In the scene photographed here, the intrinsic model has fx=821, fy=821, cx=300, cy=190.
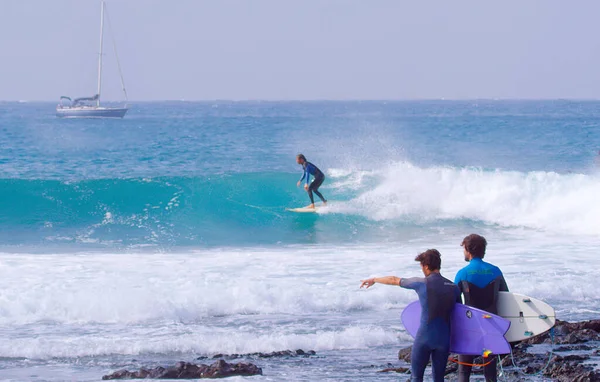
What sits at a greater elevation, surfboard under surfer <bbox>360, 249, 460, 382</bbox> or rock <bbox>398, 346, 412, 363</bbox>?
surfboard under surfer <bbox>360, 249, 460, 382</bbox>

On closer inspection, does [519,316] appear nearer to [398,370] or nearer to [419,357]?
[419,357]

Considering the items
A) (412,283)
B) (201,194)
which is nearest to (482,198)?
(201,194)

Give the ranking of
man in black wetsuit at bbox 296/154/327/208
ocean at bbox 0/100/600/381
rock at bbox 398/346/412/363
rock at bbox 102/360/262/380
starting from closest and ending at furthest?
rock at bbox 102/360/262/380 → rock at bbox 398/346/412/363 → ocean at bbox 0/100/600/381 → man in black wetsuit at bbox 296/154/327/208

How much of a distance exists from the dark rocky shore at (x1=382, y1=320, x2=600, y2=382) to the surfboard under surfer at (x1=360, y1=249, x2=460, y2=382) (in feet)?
4.11

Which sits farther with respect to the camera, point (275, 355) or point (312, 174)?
point (312, 174)

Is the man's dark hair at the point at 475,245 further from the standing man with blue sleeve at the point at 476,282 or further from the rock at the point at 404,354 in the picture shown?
the rock at the point at 404,354

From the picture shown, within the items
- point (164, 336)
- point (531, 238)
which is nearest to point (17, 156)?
point (531, 238)

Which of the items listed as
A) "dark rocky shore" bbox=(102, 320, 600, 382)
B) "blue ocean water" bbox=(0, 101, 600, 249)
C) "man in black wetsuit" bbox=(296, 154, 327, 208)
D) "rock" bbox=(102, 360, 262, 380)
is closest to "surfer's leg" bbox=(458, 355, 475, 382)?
"dark rocky shore" bbox=(102, 320, 600, 382)

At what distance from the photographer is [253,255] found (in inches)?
529

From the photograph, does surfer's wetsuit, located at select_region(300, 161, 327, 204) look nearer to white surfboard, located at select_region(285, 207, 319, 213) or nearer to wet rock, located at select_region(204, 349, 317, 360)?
white surfboard, located at select_region(285, 207, 319, 213)

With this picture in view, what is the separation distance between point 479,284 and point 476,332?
349 millimetres

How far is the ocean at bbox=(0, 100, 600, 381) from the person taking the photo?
26.2ft

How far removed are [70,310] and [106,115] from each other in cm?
7169

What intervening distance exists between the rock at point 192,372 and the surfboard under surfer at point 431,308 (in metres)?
1.84
